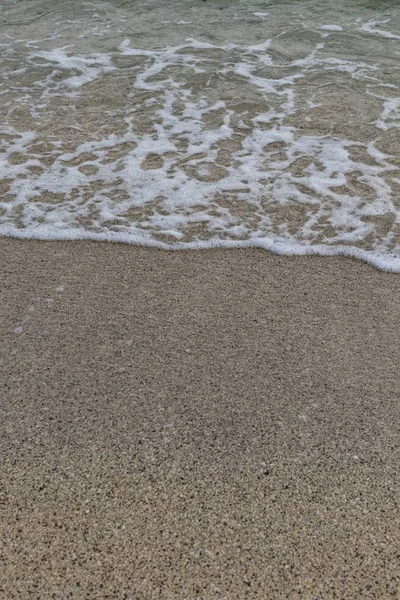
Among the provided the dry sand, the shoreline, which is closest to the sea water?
the shoreline

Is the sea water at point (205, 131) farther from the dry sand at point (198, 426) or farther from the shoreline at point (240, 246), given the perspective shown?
the dry sand at point (198, 426)

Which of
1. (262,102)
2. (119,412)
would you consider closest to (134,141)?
(262,102)

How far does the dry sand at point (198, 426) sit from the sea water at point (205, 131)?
1.17 ft

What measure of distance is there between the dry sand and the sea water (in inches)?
14.0

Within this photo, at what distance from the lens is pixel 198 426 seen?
7.31 feet

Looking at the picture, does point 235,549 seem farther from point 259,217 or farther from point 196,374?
point 259,217

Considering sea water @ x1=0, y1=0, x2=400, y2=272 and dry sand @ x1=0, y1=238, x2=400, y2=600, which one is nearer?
dry sand @ x1=0, y1=238, x2=400, y2=600

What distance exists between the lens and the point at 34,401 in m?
2.33

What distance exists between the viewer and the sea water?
11.7ft

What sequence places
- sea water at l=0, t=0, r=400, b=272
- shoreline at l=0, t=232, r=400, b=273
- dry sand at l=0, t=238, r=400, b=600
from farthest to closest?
sea water at l=0, t=0, r=400, b=272
shoreline at l=0, t=232, r=400, b=273
dry sand at l=0, t=238, r=400, b=600

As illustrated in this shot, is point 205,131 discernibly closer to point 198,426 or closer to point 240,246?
point 240,246

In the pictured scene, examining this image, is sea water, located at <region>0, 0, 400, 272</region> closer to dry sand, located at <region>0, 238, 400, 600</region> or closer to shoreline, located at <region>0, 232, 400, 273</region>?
shoreline, located at <region>0, 232, 400, 273</region>

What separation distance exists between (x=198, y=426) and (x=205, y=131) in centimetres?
320

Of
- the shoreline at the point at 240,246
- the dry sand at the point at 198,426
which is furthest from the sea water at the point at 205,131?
the dry sand at the point at 198,426
